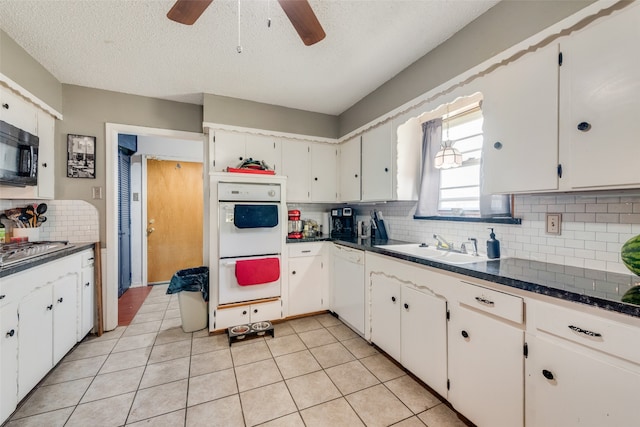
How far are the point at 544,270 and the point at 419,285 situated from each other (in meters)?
0.68

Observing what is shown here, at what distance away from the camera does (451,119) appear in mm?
2312

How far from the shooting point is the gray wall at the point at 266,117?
2889mm

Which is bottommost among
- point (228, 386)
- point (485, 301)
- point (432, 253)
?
point (228, 386)

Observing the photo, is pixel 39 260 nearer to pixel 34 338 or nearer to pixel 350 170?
pixel 34 338

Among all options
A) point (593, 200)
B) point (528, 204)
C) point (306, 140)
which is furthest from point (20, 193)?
point (593, 200)

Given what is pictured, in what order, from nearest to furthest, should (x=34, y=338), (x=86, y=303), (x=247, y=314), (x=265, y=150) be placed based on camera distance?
(x=34, y=338) < (x=86, y=303) < (x=247, y=314) < (x=265, y=150)

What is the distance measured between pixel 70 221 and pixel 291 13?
2.91 m

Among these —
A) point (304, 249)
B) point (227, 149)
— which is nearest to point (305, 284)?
point (304, 249)

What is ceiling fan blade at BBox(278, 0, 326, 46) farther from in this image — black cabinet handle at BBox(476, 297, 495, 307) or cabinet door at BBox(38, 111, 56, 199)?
cabinet door at BBox(38, 111, 56, 199)

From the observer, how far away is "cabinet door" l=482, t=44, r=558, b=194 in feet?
4.45

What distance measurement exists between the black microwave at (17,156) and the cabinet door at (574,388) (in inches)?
131

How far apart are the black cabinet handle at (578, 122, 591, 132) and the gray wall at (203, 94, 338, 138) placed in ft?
8.55

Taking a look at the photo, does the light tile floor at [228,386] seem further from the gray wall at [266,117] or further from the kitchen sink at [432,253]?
the gray wall at [266,117]

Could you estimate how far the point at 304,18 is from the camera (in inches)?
52.9
